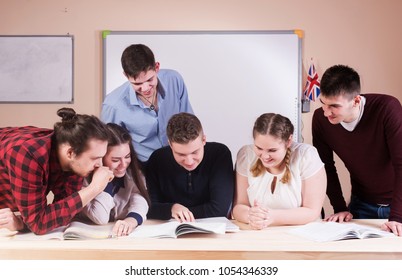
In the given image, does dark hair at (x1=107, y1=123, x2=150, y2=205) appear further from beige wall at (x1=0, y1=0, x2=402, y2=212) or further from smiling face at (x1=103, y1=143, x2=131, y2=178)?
beige wall at (x1=0, y1=0, x2=402, y2=212)

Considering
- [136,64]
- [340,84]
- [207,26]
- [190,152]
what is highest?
[207,26]

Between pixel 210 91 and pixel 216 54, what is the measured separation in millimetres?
232

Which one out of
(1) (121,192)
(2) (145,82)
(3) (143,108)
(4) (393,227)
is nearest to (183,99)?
(3) (143,108)

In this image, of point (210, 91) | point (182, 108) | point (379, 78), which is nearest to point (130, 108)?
point (182, 108)

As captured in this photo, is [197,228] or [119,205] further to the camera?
[119,205]

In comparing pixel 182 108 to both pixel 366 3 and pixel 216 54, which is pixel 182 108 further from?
pixel 366 3

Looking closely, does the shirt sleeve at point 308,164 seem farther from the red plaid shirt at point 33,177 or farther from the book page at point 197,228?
the red plaid shirt at point 33,177

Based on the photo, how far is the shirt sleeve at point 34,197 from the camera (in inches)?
51.6

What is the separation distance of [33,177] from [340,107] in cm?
107

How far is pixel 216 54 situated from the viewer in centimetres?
283

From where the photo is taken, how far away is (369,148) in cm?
179

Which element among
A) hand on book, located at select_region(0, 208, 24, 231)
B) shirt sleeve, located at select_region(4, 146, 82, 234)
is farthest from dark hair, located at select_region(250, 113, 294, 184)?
hand on book, located at select_region(0, 208, 24, 231)

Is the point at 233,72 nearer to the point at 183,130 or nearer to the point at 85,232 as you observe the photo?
the point at 183,130

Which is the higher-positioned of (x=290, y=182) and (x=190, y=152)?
(x=190, y=152)
